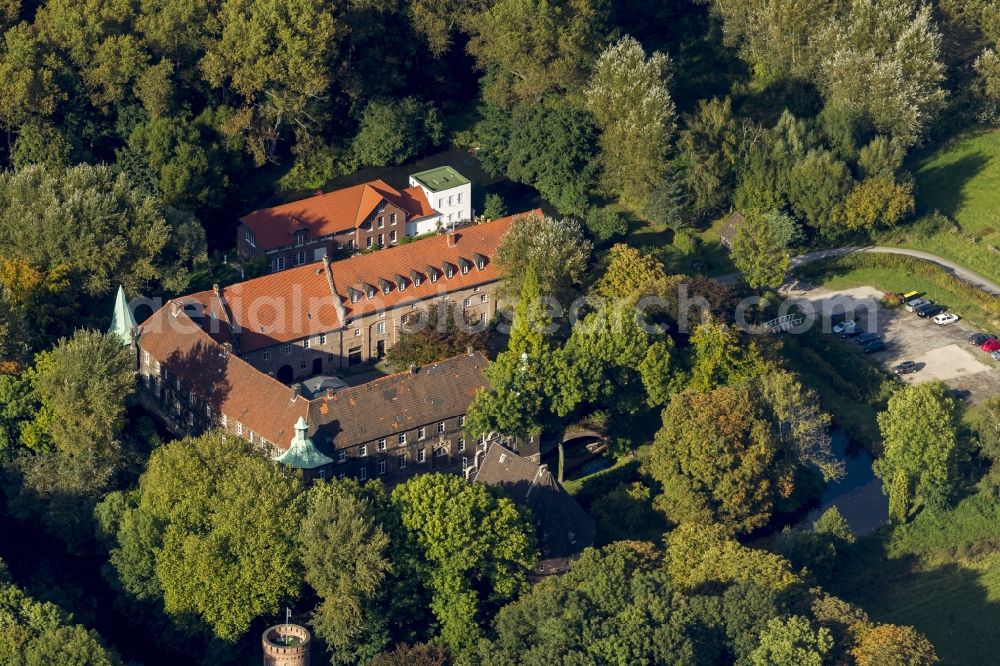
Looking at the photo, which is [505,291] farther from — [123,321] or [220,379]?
[123,321]

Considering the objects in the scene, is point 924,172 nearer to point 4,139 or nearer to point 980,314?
point 980,314

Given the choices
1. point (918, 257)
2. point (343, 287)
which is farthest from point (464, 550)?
Result: point (918, 257)

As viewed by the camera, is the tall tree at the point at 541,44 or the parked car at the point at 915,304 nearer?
the parked car at the point at 915,304

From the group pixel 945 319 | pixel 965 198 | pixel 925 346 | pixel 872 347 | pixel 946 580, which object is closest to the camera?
pixel 946 580

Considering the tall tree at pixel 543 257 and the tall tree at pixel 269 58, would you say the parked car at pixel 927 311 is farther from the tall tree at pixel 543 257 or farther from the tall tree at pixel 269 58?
the tall tree at pixel 269 58

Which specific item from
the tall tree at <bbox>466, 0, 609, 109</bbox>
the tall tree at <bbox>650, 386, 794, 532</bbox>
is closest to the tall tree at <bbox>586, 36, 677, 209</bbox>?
the tall tree at <bbox>466, 0, 609, 109</bbox>

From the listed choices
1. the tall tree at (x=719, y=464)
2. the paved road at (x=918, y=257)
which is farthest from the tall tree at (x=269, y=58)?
the tall tree at (x=719, y=464)
